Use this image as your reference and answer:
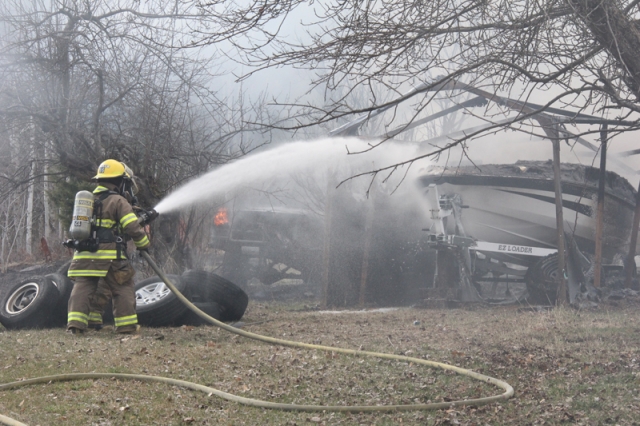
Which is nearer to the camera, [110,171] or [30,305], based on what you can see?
[110,171]

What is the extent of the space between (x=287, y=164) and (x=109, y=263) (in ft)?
16.3

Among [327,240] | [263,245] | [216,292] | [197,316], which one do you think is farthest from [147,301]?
[263,245]

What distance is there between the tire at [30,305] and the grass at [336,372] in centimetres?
30

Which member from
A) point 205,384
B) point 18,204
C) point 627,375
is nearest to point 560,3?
point 627,375

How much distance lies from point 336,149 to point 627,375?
6939 millimetres

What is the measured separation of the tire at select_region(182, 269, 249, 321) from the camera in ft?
27.3

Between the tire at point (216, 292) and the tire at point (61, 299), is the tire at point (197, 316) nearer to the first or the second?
the tire at point (216, 292)

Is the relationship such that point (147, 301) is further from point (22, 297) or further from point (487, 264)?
point (487, 264)

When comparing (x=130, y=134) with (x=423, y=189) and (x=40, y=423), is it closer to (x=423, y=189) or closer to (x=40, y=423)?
(x=423, y=189)

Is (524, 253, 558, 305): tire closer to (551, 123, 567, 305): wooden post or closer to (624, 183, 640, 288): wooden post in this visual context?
(551, 123, 567, 305): wooden post

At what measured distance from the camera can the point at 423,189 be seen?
1149 centimetres

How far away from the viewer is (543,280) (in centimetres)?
1052

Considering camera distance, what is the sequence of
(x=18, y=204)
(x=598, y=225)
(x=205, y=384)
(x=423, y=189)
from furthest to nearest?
(x=18, y=204)
(x=423, y=189)
(x=598, y=225)
(x=205, y=384)

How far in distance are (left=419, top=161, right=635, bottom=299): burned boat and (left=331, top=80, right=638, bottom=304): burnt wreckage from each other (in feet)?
0.05
